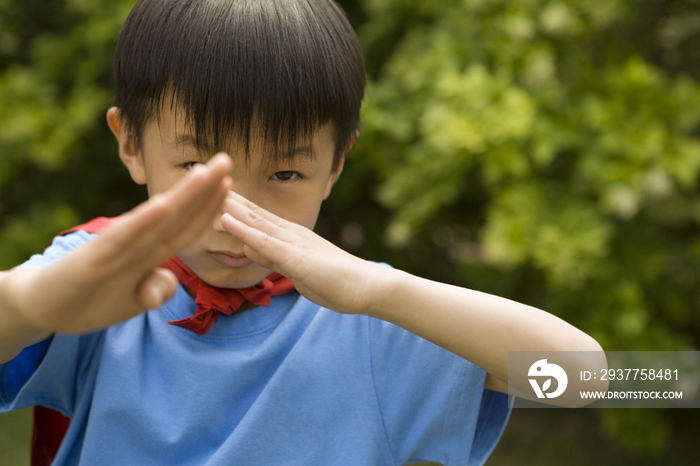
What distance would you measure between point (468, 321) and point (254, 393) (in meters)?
0.39

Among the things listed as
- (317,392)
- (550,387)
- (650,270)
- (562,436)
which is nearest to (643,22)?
(650,270)

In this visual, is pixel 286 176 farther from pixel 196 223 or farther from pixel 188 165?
pixel 196 223

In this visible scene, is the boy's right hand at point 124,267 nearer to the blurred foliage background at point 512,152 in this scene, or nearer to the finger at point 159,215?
the finger at point 159,215

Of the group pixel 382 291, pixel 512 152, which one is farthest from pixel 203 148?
pixel 512 152

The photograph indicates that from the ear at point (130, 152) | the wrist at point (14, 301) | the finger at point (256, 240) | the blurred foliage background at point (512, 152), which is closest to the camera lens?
the wrist at point (14, 301)

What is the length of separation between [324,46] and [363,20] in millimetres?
1623

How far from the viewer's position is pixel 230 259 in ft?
3.41

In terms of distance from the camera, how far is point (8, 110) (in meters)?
2.21

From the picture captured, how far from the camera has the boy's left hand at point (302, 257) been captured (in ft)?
2.91

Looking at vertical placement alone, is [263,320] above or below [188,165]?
below

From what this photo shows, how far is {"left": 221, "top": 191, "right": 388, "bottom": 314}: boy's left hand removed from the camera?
0.89m

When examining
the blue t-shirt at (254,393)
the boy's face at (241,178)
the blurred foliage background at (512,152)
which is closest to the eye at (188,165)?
the boy's face at (241,178)

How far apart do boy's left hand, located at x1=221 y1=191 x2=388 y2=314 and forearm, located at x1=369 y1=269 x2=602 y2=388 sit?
0.03m

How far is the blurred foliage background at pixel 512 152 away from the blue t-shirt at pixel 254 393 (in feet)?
3.09
